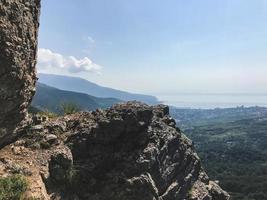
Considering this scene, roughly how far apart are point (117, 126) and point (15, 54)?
741 cm

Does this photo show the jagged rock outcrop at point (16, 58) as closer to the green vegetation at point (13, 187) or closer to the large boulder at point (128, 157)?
the green vegetation at point (13, 187)

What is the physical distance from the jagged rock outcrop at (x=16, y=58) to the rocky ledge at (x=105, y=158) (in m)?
2.02

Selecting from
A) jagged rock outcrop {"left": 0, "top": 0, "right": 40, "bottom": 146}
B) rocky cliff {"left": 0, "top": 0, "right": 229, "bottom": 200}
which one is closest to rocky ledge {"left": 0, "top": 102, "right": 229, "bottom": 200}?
rocky cliff {"left": 0, "top": 0, "right": 229, "bottom": 200}

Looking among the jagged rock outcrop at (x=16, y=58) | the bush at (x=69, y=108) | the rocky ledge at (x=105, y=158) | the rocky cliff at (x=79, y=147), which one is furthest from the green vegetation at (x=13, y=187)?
the bush at (x=69, y=108)

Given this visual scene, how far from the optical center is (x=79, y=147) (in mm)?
18297

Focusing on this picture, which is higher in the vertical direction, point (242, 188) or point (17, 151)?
point (17, 151)

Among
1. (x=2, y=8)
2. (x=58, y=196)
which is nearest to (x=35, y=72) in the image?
(x=2, y=8)

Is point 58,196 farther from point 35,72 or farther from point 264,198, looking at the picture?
point 264,198

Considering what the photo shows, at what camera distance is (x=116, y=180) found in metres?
17.4

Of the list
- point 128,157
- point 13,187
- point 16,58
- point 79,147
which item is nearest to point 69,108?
point 79,147

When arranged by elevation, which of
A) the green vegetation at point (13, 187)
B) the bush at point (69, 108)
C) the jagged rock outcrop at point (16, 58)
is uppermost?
the jagged rock outcrop at point (16, 58)

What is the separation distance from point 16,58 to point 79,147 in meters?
6.58

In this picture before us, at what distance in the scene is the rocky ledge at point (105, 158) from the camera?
16.4m

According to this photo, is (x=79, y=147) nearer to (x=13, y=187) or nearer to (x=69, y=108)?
(x=13, y=187)
